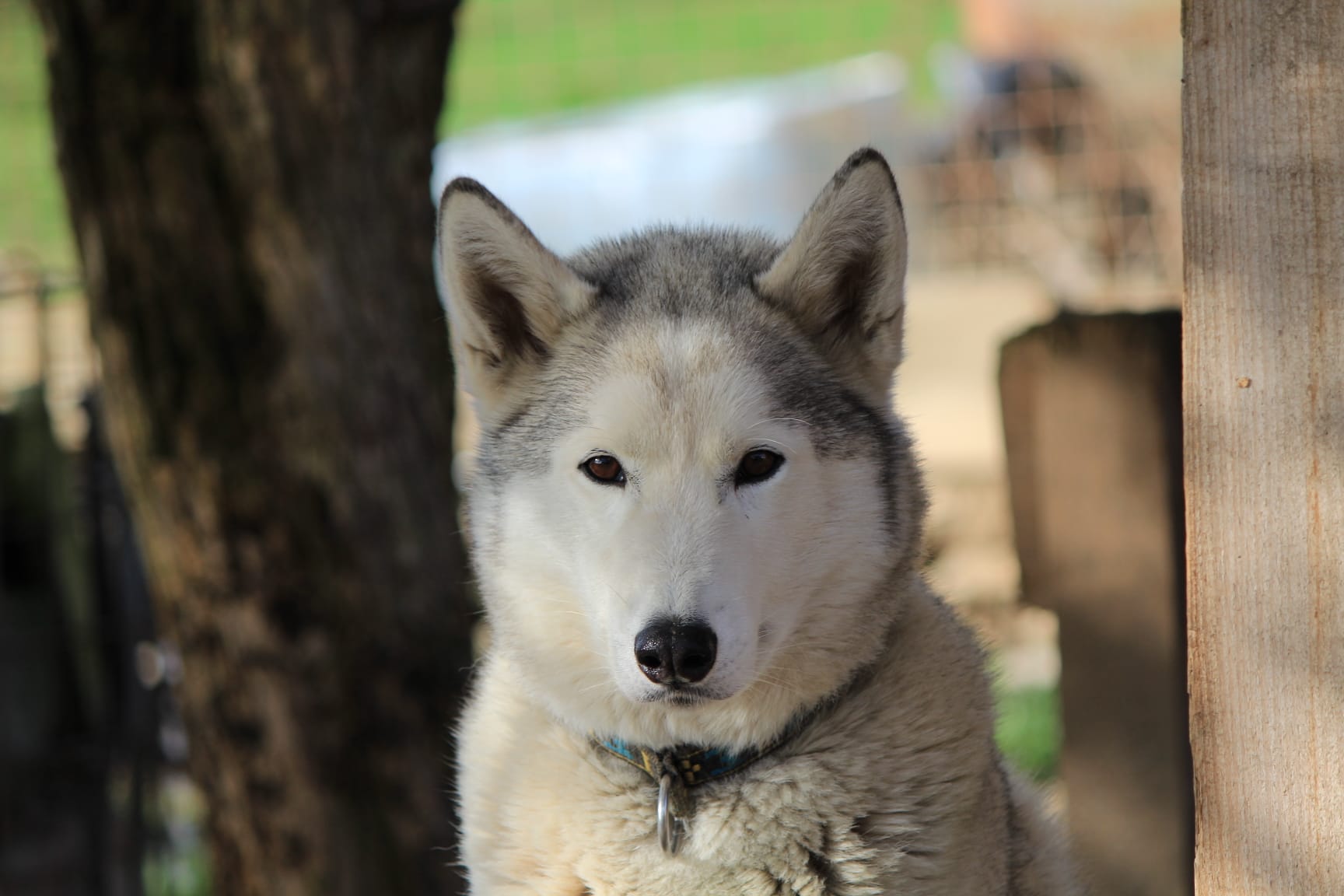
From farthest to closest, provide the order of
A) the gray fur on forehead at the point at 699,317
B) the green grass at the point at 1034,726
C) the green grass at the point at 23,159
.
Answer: the green grass at the point at 23,159 → the green grass at the point at 1034,726 → the gray fur on forehead at the point at 699,317

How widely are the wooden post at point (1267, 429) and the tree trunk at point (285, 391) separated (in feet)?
9.54

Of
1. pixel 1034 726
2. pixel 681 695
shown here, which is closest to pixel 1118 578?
pixel 681 695

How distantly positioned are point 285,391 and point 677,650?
2.36m

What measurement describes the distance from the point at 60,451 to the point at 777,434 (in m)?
3.89

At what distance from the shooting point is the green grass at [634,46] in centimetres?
1319

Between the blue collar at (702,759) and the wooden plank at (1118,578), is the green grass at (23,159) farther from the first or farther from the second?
the blue collar at (702,759)

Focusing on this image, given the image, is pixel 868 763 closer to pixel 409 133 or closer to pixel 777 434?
pixel 777 434

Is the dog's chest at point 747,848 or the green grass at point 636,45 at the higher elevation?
the green grass at point 636,45

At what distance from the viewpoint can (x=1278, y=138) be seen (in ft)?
5.84

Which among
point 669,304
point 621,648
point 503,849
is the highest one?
point 669,304

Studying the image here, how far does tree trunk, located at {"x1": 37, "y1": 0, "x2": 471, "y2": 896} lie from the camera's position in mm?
3979

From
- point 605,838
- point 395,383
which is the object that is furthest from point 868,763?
point 395,383

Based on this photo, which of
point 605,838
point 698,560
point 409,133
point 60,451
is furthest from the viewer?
point 60,451

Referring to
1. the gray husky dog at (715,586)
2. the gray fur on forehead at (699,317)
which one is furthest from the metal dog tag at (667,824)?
the gray fur on forehead at (699,317)
